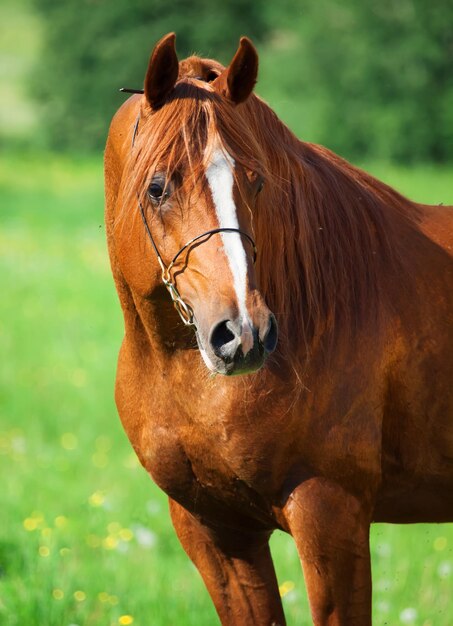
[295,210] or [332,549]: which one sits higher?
[295,210]

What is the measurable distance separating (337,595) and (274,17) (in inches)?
1590

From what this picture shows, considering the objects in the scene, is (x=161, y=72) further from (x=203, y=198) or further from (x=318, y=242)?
(x=318, y=242)

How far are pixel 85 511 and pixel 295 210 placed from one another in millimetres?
4218

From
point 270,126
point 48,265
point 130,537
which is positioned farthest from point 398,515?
point 48,265

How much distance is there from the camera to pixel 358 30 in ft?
114

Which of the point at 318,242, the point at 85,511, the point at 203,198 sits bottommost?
the point at 85,511

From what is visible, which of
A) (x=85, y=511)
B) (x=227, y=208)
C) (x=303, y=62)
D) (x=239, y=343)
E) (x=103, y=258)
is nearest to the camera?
(x=239, y=343)

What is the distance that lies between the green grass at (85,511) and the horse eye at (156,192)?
7.78ft

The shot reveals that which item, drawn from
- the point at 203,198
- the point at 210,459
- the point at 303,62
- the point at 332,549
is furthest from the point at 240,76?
the point at 303,62

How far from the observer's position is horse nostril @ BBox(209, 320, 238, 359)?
2396 millimetres

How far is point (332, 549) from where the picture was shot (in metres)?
2.80

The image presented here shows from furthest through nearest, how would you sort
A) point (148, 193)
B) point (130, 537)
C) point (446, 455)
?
point (130, 537), point (446, 455), point (148, 193)

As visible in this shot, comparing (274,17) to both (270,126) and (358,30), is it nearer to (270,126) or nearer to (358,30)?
(358,30)

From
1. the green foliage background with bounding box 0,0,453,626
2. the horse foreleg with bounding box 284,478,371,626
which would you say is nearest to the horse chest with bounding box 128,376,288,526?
the horse foreleg with bounding box 284,478,371,626
